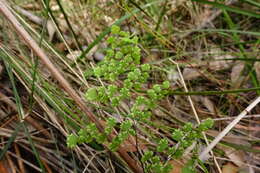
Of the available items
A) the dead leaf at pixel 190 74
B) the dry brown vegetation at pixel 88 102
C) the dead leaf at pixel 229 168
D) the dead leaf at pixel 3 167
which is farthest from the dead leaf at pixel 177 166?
the dead leaf at pixel 3 167

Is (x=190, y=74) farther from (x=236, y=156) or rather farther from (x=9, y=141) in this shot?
(x=9, y=141)

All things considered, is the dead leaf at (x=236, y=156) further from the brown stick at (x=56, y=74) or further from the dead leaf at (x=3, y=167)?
the dead leaf at (x=3, y=167)

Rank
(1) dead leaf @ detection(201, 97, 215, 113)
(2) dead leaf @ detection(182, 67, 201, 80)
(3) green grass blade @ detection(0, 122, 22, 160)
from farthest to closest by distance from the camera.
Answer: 1. (2) dead leaf @ detection(182, 67, 201, 80)
2. (1) dead leaf @ detection(201, 97, 215, 113)
3. (3) green grass blade @ detection(0, 122, 22, 160)

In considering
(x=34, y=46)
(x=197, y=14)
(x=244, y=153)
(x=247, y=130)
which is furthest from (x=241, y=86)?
(x=34, y=46)

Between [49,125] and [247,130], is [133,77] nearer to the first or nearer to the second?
[49,125]

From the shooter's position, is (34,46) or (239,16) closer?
(34,46)

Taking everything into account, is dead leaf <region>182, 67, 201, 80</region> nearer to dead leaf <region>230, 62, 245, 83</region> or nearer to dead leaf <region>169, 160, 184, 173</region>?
dead leaf <region>230, 62, 245, 83</region>

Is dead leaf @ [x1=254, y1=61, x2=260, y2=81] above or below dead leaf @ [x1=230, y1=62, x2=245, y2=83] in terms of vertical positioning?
below

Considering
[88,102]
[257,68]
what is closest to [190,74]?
[257,68]

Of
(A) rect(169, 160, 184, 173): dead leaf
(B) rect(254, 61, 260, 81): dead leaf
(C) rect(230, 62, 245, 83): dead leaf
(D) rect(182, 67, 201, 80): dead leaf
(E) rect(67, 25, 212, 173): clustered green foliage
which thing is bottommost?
(B) rect(254, 61, 260, 81): dead leaf

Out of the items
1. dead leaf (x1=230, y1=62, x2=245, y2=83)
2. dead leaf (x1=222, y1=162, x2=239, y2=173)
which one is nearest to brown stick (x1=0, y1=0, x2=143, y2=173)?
dead leaf (x1=222, y1=162, x2=239, y2=173)

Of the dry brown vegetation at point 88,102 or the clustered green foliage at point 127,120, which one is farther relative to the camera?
the dry brown vegetation at point 88,102
